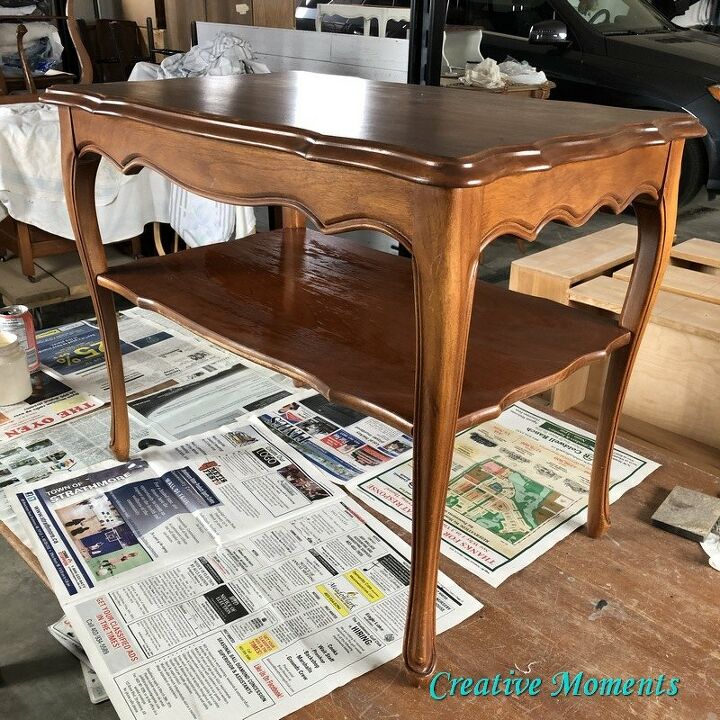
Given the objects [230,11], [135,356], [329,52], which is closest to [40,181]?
[135,356]

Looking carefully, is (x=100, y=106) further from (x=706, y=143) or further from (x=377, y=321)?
(x=706, y=143)

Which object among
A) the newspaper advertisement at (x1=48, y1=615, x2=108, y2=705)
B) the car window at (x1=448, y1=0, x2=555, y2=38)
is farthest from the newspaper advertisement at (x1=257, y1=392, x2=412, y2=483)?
the car window at (x1=448, y1=0, x2=555, y2=38)

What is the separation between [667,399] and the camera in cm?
153

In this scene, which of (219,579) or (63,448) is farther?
(63,448)

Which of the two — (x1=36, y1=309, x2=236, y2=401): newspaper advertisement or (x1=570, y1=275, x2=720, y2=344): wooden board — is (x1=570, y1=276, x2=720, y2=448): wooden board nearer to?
(x1=570, y1=275, x2=720, y2=344): wooden board

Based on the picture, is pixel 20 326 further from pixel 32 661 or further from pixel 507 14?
pixel 507 14

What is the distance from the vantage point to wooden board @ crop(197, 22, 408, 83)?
8.27ft

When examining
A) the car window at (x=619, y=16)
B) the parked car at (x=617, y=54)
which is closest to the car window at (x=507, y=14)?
the parked car at (x=617, y=54)

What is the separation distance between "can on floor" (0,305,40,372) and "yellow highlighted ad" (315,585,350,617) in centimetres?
91

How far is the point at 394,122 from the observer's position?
2.81 ft

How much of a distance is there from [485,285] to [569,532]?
0.42 m

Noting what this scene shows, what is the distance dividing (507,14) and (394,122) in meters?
3.23

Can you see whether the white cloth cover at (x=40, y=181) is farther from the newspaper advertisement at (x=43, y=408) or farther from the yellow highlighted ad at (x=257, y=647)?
the yellow highlighted ad at (x=257, y=647)

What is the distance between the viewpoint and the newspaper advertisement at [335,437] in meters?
1.38
